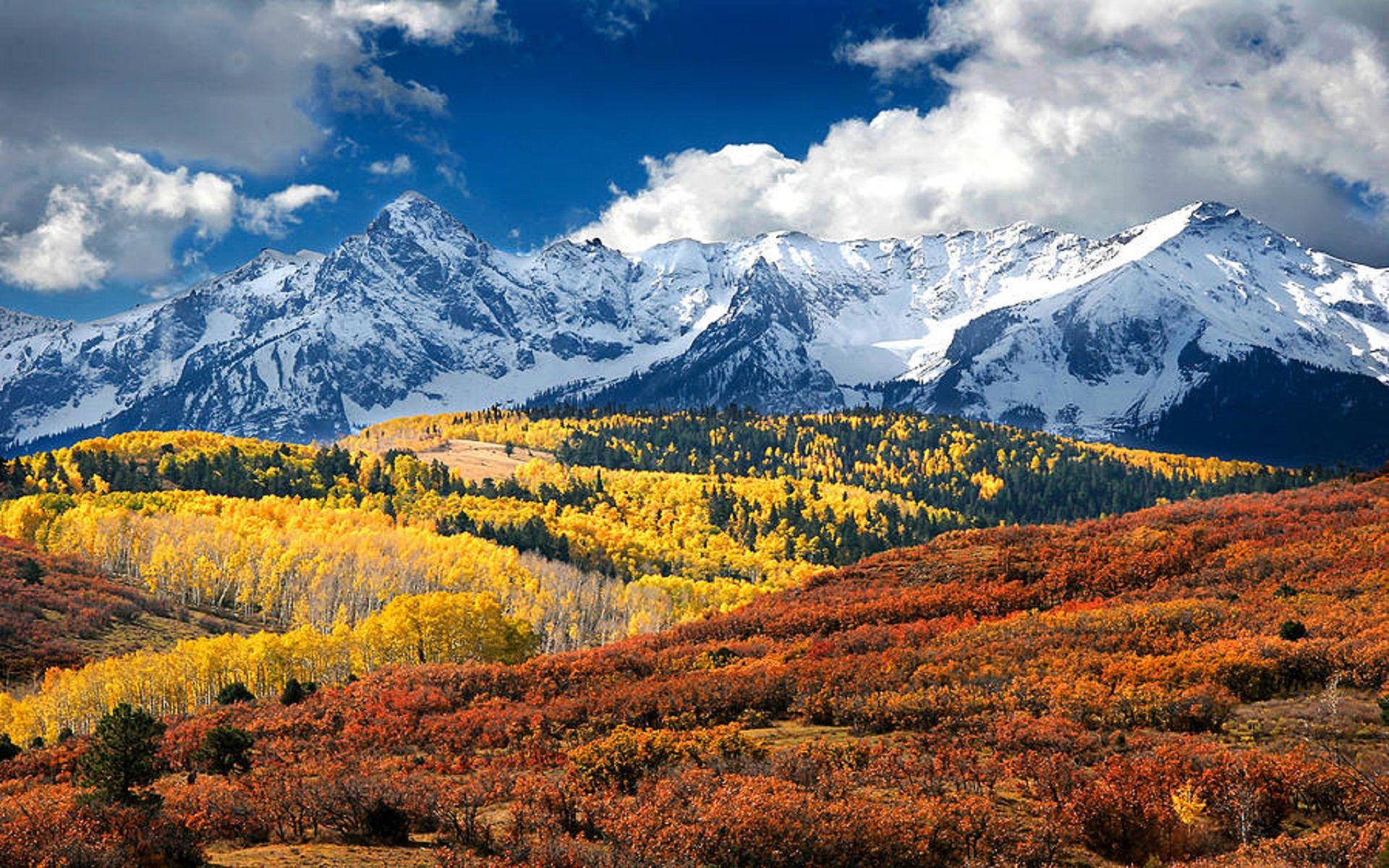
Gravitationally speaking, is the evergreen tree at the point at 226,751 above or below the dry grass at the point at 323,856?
below

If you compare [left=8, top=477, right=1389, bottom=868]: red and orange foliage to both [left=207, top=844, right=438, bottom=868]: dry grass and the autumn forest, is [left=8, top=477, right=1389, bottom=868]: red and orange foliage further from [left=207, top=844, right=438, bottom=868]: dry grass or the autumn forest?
[left=207, top=844, right=438, bottom=868]: dry grass

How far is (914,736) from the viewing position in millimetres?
31719

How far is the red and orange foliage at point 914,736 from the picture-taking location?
21.7 metres

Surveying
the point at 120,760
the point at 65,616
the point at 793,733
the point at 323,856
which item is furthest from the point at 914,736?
the point at 65,616

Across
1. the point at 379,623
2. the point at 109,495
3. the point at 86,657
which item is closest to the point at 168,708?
the point at 86,657

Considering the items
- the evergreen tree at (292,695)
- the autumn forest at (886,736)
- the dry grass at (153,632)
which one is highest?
the autumn forest at (886,736)

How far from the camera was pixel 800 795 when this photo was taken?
23.2 metres

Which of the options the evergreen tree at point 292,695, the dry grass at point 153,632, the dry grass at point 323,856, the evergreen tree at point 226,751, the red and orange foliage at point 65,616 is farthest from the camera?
the dry grass at point 153,632

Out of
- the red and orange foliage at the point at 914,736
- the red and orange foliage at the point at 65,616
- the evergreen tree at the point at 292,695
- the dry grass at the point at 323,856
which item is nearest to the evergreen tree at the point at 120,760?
the red and orange foliage at the point at 914,736

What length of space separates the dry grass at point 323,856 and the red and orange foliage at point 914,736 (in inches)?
30.4

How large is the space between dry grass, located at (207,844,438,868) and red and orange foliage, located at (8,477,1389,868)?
2.54ft

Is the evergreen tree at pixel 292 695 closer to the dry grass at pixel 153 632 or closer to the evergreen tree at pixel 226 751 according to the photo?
the evergreen tree at pixel 226 751

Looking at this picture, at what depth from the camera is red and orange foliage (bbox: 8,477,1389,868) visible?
21656mm

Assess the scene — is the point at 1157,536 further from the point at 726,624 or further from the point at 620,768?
the point at 620,768
